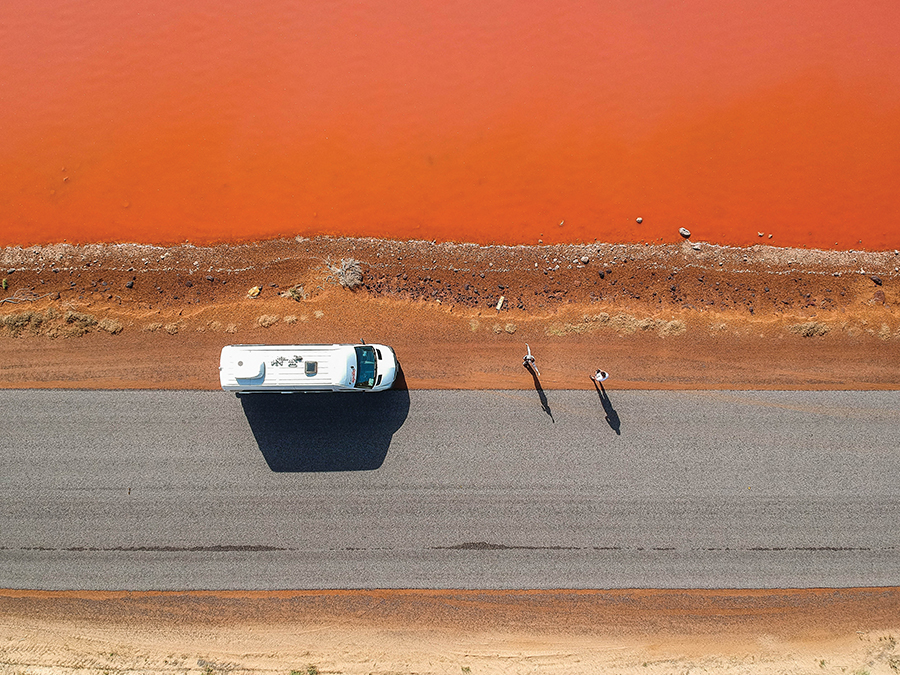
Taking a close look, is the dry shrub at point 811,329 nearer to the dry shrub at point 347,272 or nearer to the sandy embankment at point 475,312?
the sandy embankment at point 475,312

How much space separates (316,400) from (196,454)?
3.16 metres

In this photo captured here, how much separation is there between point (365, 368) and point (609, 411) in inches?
239

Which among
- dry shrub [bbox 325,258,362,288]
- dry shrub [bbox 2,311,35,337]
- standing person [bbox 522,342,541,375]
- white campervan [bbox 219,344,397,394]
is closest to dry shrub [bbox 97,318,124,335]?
dry shrub [bbox 2,311,35,337]

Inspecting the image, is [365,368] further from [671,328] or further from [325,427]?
[671,328]

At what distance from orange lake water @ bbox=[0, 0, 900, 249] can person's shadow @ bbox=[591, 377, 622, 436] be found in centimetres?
427

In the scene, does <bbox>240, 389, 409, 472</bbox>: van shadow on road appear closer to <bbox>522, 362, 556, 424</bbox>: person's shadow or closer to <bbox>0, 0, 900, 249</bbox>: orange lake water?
<bbox>522, 362, 556, 424</bbox>: person's shadow

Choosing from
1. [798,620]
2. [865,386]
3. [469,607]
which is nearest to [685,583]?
[798,620]

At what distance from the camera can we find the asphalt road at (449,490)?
10.0 meters

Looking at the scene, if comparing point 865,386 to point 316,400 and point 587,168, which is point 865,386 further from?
point 316,400

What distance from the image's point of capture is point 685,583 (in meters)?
10.0

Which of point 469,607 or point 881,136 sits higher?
point 881,136

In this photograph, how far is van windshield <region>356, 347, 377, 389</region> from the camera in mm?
9617


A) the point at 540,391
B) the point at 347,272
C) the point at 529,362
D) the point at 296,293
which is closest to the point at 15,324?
the point at 296,293

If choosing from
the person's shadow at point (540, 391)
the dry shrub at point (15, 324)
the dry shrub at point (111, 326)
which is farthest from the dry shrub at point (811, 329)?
the dry shrub at point (15, 324)
